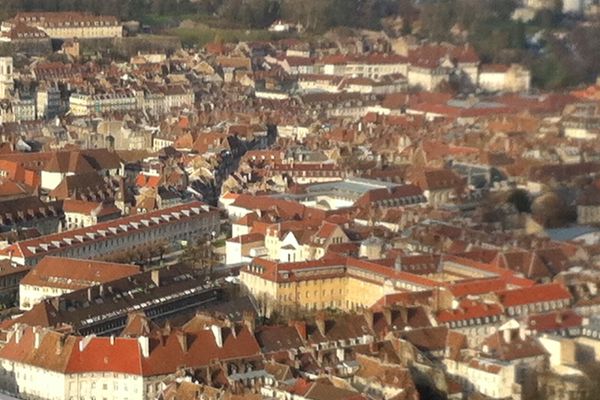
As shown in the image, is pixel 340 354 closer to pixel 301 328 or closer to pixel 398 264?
pixel 301 328

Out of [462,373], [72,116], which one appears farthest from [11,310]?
[72,116]

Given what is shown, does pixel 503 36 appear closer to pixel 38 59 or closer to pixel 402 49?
pixel 402 49

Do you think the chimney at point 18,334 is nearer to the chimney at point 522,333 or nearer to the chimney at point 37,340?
the chimney at point 37,340

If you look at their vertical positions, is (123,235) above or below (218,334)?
below

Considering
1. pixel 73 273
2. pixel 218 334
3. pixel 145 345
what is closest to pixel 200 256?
pixel 73 273

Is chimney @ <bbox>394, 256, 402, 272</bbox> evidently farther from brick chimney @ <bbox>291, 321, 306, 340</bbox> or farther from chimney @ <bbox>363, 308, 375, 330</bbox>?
brick chimney @ <bbox>291, 321, 306, 340</bbox>

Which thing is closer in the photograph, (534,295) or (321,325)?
(321,325)
